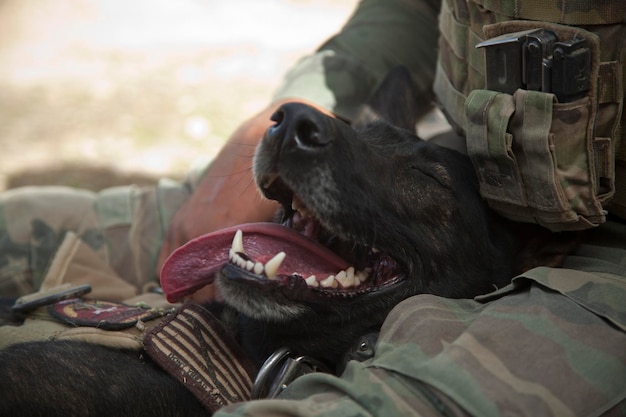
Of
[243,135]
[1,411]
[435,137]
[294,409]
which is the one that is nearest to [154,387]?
[1,411]

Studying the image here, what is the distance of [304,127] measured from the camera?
2.38 metres

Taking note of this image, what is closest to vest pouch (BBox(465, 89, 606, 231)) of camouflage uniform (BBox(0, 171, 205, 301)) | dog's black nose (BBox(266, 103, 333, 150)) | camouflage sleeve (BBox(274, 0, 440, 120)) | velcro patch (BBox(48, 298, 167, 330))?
dog's black nose (BBox(266, 103, 333, 150))

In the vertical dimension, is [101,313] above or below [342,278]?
below

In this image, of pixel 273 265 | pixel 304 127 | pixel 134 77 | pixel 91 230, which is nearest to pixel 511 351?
pixel 273 265

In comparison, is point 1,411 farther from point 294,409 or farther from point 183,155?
point 183,155

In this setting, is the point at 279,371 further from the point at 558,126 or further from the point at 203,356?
the point at 558,126

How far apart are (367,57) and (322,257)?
6.18 feet

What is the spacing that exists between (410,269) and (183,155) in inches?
157

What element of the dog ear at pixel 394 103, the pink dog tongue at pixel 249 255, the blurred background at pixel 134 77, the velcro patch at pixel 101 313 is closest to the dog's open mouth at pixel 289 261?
the pink dog tongue at pixel 249 255

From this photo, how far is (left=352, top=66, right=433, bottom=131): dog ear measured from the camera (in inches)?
133

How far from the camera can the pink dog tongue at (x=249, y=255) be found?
254 cm

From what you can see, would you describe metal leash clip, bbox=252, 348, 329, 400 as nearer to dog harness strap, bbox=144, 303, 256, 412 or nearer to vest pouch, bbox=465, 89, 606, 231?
dog harness strap, bbox=144, 303, 256, 412

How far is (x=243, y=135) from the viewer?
3691 mm

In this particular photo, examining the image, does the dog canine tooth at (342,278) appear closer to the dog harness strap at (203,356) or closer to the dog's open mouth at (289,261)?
the dog's open mouth at (289,261)
